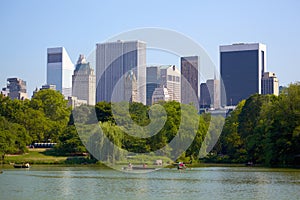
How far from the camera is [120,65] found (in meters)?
66.9

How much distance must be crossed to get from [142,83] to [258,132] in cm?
1172

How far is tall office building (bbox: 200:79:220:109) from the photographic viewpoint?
87.0 metres

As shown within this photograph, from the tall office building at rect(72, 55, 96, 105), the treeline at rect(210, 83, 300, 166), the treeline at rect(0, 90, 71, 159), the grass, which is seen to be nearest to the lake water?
the treeline at rect(210, 83, 300, 166)

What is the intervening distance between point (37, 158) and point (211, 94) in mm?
39521

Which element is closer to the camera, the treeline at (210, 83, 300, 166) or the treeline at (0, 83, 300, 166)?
the treeline at (210, 83, 300, 166)

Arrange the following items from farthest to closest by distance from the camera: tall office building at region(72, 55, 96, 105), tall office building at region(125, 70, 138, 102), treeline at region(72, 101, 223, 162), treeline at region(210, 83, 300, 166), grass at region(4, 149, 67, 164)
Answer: tall office building at region(72, 55, 96, 105) < grass at region(4, 149, 67, 164) < tall office building at region(125, 70, 138, 102) < treeline at region(72, 101, 223, 162) < treeline at region(210, 83, 300, 166)

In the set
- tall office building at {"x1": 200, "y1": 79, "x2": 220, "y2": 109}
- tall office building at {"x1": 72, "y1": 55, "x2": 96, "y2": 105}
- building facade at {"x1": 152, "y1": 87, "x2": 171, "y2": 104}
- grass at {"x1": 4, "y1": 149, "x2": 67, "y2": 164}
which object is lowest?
grass at {"x1": 4, "y1": 149, "x2": 67, "y2": 164}

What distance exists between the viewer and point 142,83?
2520 inches

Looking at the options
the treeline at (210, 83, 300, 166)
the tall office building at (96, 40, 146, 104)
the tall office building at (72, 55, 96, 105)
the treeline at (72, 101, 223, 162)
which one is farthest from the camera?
the tall office building at (72, 55, 96, 105)

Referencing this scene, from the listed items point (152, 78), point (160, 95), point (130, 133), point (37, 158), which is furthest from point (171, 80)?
point (37, 158)

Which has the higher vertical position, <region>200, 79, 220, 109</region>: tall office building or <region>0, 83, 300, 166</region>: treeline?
<region>200, 79, 220, 109</region>: tall office building

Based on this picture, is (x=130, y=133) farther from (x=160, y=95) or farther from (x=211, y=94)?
(x=211, y=94)

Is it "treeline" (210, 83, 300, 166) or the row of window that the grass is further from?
"treeline" (210, 83, 300, 166)

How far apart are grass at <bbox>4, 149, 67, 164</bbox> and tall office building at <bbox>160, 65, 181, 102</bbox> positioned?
12.6 m
